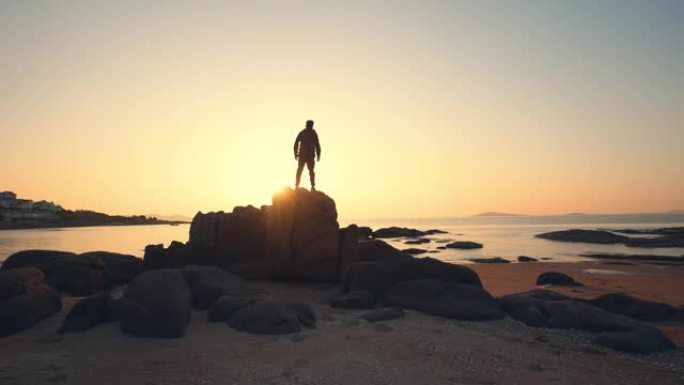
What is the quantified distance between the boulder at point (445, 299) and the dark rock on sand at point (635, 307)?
15.5ft

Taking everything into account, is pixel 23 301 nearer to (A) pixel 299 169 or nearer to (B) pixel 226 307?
(B) pixel 226 307

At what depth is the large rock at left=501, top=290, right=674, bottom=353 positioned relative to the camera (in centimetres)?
1325

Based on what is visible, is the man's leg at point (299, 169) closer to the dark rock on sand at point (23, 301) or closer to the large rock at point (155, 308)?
the large rock at point (155, 308)

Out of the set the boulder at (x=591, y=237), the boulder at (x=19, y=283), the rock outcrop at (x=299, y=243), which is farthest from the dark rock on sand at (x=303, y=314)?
the boulder at (x=591, y=237)

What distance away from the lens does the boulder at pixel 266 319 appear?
43.2 ft

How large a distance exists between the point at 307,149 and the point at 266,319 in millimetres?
10915

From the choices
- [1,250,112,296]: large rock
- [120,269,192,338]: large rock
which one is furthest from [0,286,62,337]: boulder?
[1,250,112,296]: large rock

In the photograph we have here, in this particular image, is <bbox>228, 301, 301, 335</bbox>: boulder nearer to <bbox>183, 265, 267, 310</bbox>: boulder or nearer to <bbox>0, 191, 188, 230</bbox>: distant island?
<bbox>183, 265, 267, 310</bbox>: boulder

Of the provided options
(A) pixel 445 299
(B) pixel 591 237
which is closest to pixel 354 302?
(A) pixel 445 299

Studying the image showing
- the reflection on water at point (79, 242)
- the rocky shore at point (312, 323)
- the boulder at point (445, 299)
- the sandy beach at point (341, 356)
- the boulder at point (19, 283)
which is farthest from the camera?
the reflection on water at point (79, 242)

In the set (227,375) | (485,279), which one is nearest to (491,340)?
(227,375)

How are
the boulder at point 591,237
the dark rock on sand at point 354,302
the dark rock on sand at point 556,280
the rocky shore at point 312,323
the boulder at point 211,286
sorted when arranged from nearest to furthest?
the rocky shore at point 312,323 < the boulder at point 211,286 < the dark rock on sand at point 354,302 < the dark rock on sand at point 556,280 < the boulder at point 591,237

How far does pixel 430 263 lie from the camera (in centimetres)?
1914

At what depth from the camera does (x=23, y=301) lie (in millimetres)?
14180
